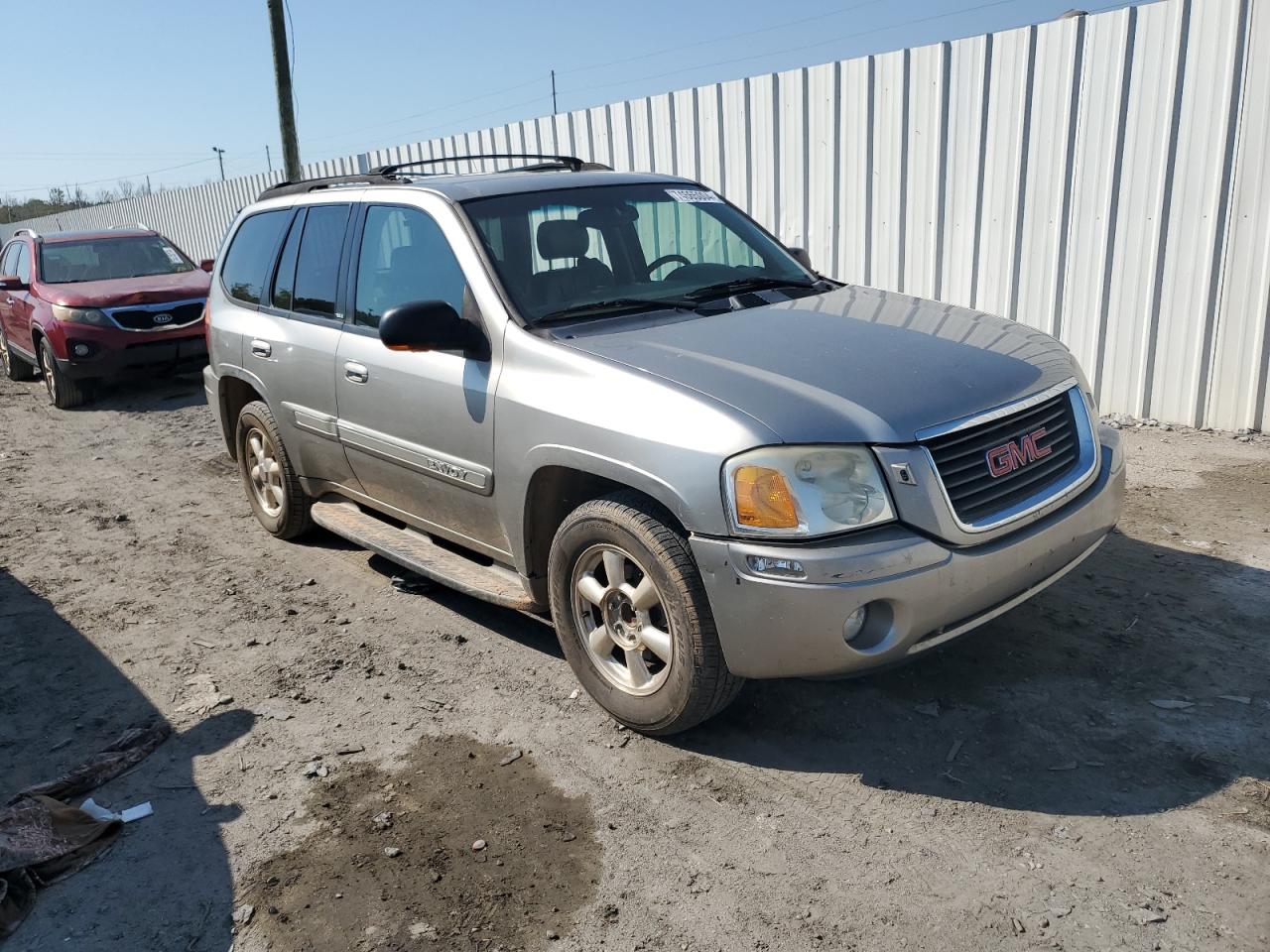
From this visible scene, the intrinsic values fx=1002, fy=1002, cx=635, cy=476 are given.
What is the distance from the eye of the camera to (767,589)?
291 centimetres

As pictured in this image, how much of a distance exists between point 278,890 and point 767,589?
1.66 m

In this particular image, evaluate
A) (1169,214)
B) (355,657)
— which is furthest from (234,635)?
(1169,214)

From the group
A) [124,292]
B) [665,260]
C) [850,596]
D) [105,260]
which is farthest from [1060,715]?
[105,260]

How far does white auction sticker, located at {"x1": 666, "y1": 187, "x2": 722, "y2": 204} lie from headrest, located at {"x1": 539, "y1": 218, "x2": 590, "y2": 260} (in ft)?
2.13

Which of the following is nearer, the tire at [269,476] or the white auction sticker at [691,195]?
the white auction sticker at [691,195]

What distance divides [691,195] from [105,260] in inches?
369

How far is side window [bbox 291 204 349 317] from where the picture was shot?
480cm

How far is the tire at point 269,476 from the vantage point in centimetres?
549

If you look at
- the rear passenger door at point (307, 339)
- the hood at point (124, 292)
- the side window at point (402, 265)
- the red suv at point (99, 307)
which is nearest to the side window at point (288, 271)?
the rear passenger door at point (307, 339)

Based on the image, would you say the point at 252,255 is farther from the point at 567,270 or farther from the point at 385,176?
the point at 567,270

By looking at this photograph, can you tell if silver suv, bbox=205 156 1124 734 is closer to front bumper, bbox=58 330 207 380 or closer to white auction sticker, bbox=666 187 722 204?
white auction sticker, bbox=666 187 722 204

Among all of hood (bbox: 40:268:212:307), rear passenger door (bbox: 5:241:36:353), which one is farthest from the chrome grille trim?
rear passenger door (bbox: 5:241:36:353)

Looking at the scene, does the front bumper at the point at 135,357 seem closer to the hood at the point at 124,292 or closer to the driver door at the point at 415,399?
the hood at the point at 124,292

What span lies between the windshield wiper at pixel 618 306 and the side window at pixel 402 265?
0.43 meters
